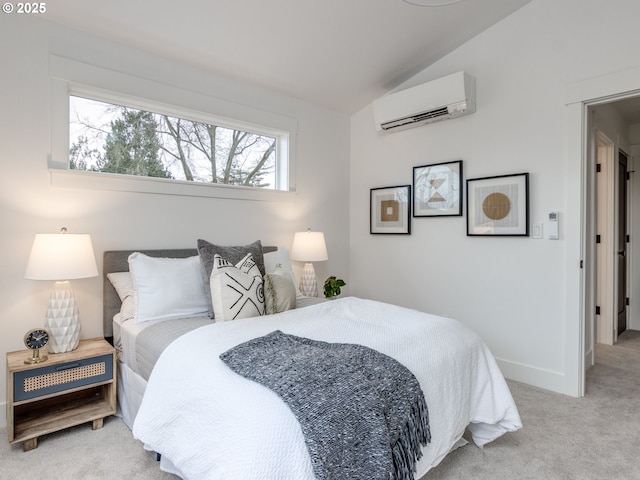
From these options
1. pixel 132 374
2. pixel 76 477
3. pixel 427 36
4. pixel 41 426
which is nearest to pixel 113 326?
pixel 132 374

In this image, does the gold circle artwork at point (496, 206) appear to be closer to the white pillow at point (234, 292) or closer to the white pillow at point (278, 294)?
the white pillow at point (278, 294)

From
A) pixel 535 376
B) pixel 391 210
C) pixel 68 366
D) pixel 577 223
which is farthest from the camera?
pixel 391 210

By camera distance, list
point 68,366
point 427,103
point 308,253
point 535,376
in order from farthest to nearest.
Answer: point 308,253 < point 427,103 < point 535,376 < point 68,366

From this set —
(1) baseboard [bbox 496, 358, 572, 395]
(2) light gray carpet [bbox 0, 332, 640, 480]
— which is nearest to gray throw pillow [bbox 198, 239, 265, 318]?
(2) light gray carpet [bbox 0, 332, 640, 480]

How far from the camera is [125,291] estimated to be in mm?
2420

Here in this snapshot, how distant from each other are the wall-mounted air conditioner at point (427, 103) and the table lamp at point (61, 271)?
2.75 metres

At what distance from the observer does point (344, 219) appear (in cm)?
421

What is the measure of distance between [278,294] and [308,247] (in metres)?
1.10

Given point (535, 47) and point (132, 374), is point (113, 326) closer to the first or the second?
point (132, 374)

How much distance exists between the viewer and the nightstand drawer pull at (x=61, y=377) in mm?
1945

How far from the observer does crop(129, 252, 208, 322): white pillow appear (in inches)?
89.0

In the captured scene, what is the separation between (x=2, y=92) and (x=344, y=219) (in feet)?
9.89

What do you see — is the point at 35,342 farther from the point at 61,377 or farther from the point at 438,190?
the point at 438,190

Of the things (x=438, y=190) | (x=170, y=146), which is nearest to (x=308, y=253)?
(x=438, y=190)
